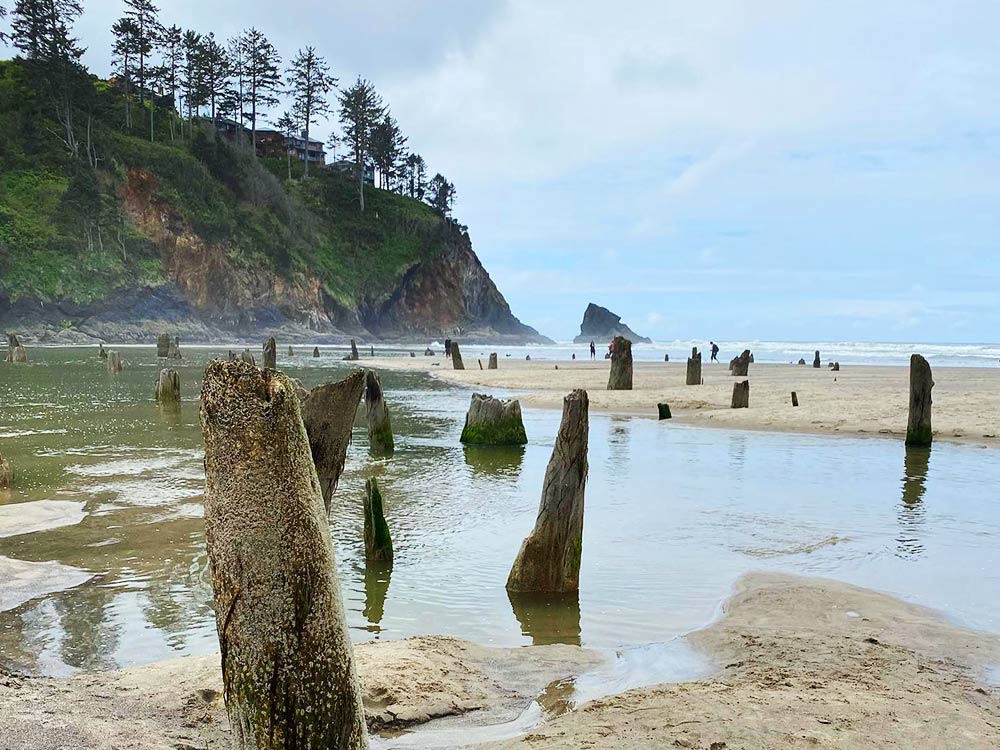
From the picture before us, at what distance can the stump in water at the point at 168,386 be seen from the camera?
67.5 ft

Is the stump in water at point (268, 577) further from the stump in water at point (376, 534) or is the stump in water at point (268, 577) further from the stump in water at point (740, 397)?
the stump in water at point (740, 397)

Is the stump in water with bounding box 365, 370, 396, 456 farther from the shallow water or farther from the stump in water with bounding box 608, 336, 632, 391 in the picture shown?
the stump in water with bounding box 608, 336, 632, 391

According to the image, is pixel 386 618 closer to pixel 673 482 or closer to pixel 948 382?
pixel 673 482

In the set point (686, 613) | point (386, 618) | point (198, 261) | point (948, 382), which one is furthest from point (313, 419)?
point (198, 261)

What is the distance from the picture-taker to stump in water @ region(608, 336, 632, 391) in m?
27.5

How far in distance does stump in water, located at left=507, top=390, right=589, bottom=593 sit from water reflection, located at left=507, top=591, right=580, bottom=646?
0.10 metres

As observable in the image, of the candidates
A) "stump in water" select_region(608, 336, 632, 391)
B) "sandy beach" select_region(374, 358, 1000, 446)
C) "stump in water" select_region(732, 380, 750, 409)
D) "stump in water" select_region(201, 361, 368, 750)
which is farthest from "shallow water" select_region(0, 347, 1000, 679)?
"stump in water" select_region(608, 336, 632, 391)

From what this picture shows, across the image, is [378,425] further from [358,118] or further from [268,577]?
[358,118]

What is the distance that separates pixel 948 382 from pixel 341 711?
34796 millimetres

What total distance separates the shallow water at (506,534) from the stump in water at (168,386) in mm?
3560

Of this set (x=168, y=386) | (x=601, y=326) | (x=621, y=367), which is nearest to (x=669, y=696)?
(x=168, y=386)

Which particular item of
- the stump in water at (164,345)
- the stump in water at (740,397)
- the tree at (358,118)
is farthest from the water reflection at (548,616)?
the tree at (358,118)

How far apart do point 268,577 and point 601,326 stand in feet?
561

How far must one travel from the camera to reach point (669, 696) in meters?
4.38
